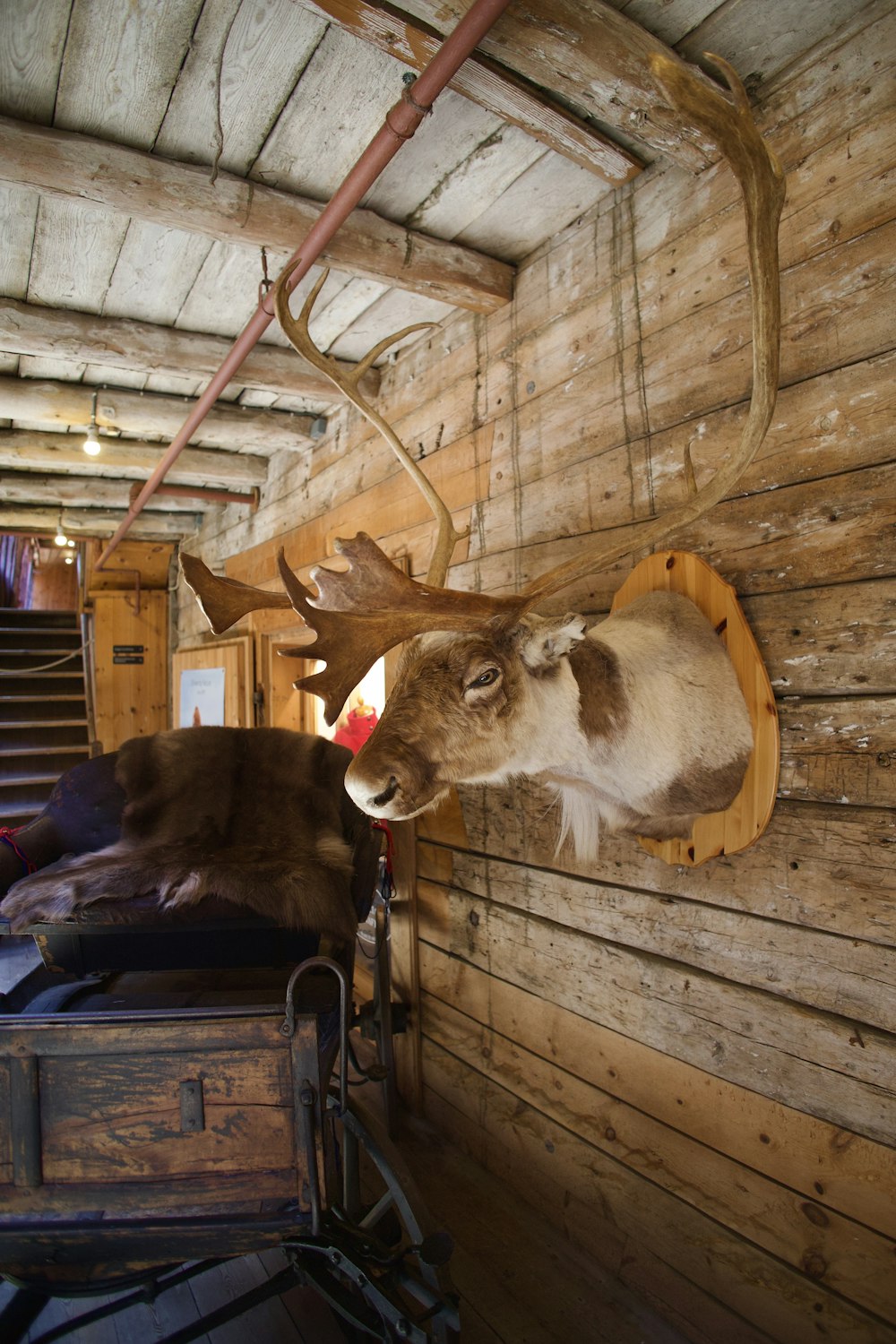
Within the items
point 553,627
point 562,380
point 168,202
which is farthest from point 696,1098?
point 168,202

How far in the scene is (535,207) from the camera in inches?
83.8

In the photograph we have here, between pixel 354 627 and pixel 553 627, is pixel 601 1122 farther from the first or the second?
pixel 354 627

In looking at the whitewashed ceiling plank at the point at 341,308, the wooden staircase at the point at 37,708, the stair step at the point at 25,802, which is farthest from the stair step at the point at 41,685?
the whitewashed ceiling plank at the point at 341,308

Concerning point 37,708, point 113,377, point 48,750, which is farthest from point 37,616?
point 113,377

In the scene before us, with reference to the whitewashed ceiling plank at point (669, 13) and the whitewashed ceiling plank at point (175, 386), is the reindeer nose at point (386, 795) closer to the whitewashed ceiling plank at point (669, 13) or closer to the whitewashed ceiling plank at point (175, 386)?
the whitewashed ceiling plank at point (669, 13)

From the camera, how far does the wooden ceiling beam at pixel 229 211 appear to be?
5.98ft

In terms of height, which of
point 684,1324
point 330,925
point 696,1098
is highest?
point 330,925

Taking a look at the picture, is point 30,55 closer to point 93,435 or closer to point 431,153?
point 431,153

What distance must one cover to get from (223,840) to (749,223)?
1.97 metres

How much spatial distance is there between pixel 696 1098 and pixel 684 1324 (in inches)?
22.9

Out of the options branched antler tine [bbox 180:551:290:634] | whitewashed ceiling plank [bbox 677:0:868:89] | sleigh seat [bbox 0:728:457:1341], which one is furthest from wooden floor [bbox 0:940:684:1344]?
whitewashed ceiling plank [bbox 677:0:868:89]

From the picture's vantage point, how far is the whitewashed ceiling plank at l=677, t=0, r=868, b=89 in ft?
4.68

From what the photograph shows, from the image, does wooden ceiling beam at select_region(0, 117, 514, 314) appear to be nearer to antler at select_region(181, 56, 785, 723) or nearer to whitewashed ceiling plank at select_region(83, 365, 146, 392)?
antler at select_region(181, 56, 785, 723)

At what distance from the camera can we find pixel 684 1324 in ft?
5.54
